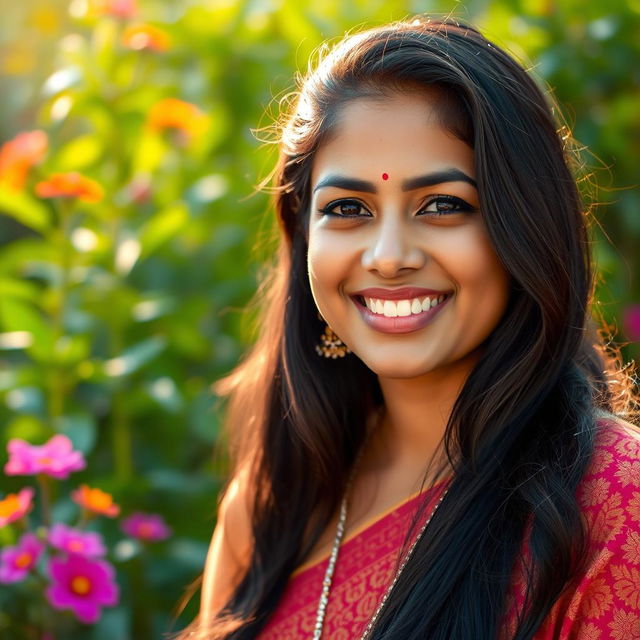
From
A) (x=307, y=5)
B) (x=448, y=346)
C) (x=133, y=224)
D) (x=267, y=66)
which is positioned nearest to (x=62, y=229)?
(x=133, y=224)

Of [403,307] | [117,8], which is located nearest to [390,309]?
[403,307]

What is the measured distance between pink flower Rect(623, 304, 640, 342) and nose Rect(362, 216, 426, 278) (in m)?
1.78

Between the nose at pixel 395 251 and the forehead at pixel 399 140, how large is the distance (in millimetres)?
76

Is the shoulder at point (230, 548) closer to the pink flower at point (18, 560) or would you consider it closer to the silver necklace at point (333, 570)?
the silver necklace at point (333, 570)

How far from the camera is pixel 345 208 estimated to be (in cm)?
187

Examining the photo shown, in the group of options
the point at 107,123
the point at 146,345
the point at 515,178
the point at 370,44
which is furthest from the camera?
the point at 107,123

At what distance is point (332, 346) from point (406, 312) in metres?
0.38

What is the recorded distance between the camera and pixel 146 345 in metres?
2.99

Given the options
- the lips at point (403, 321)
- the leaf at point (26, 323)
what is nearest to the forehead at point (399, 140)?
the lips at point (403, 321)

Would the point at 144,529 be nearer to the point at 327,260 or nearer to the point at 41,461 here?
the point at 41,461

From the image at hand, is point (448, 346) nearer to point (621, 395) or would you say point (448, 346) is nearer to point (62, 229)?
point (621, 395)

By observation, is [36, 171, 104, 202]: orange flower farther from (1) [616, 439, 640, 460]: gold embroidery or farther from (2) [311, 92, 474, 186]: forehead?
(1) [616, 439, 640, 460]: gold embroidery

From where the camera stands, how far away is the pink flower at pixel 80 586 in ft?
7.93

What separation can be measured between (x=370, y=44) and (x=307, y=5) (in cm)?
202
